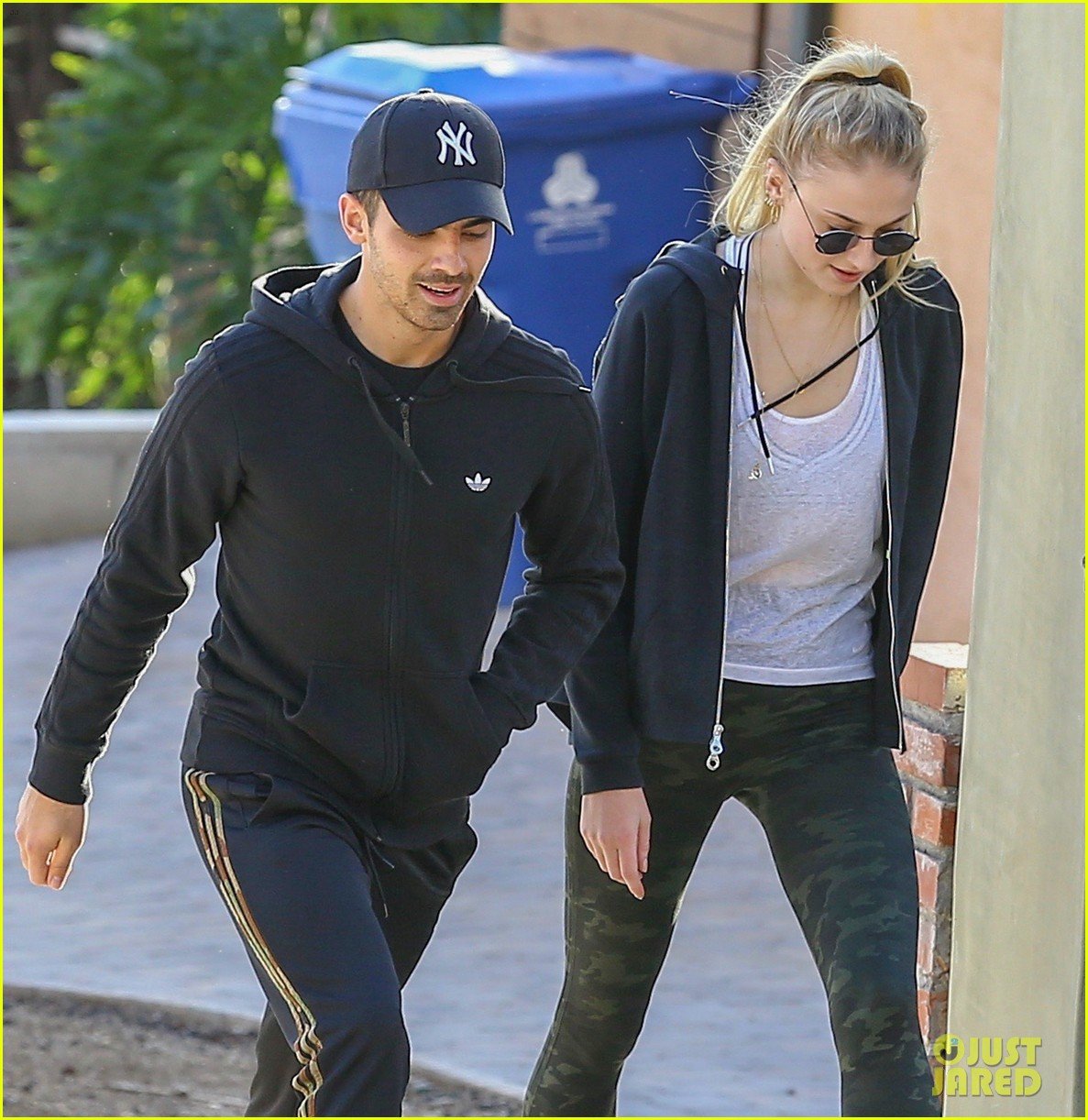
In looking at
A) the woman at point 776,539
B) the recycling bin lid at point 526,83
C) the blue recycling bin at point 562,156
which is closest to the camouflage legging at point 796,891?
the woman at point 776,539

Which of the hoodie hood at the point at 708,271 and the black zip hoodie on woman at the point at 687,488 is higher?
the hoodie hood at the point at 708,271

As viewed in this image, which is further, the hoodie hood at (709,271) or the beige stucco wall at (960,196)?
the beige stucco wall at (960,196)

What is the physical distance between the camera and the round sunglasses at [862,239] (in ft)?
9.20

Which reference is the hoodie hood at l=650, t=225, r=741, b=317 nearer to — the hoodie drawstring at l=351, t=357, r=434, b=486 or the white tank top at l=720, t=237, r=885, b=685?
the white tank top at l=720, t=237, r=885, b=685

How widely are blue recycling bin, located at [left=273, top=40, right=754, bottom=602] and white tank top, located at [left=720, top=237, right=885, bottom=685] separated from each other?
3.93 metres

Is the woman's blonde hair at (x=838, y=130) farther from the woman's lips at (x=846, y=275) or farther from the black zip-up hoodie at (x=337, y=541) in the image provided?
the black zip-up hoodie at (x=337, y=541)

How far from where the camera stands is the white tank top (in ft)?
9.66

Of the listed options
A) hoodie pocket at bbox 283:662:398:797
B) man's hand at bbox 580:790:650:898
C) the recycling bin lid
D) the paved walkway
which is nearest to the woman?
man's hand at bbox 580:790:650:898

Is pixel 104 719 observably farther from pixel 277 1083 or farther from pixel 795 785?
pixel 795 785

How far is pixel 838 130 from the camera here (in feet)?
9.21

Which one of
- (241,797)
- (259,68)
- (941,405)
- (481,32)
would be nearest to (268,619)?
(241,797)

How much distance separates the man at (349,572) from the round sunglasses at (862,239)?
377 mm

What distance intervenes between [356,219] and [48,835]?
91cm

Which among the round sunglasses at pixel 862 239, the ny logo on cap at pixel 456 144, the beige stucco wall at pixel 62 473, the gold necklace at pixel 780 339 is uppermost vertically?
the ny logo on cap at pixel 456 144
